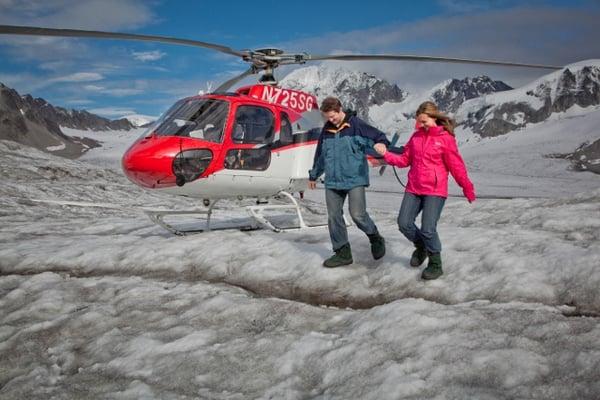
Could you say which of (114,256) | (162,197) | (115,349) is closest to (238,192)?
(114,256)

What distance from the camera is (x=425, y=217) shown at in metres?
4.57

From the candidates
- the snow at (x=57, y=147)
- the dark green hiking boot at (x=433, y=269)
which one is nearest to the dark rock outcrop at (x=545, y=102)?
the snow at (x=57, y=147)

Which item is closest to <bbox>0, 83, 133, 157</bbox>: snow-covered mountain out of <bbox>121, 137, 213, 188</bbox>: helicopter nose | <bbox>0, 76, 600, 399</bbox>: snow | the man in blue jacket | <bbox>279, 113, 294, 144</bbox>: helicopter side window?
<bbox>279, 113, 294, 144</bbox>: helicopter side window

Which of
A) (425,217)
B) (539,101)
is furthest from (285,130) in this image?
(539,101)

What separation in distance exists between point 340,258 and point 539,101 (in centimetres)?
21097

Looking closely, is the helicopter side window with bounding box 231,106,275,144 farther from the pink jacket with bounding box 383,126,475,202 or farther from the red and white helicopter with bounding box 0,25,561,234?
the pink jacket with bounding box 383,126,475,202

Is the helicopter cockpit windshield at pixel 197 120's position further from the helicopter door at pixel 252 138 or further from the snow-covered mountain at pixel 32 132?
the snow-covered mountain at pixel 32 132

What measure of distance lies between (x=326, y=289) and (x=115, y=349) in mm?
2065

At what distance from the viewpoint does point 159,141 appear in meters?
6.80

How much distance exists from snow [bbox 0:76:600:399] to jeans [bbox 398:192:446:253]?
0.39 meters

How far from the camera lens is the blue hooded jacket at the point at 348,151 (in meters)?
5.13

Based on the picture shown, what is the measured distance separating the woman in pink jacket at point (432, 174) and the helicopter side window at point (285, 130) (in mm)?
3477

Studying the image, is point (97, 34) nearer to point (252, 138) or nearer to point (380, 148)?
point (252, 138)

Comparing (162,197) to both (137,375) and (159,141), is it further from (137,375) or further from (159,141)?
(137,375)
